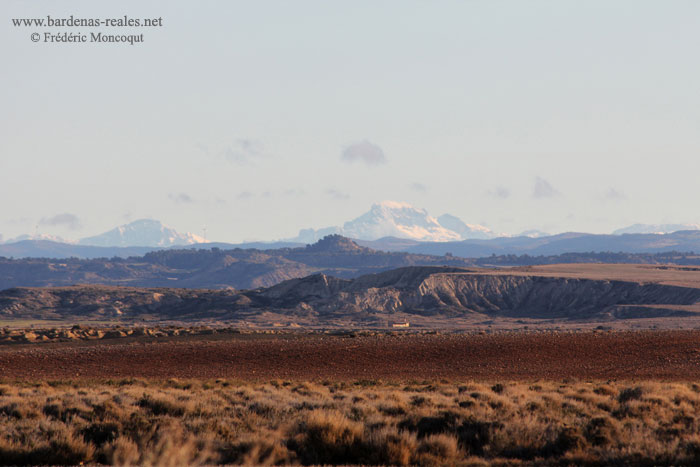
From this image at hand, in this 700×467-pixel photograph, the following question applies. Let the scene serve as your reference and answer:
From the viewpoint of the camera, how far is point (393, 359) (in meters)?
46.1

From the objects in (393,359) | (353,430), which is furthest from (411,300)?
(353,430)

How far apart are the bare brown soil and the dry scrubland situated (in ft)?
47.4

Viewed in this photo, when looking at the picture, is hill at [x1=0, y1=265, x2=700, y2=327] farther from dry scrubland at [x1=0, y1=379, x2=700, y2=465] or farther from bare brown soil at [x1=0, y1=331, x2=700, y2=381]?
dry scrubland at [x1=0, y1=379, x2=700, y2=465]

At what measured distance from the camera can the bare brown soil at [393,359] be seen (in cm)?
3878

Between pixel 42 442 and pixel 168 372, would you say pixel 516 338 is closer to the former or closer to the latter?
pixel 168 372

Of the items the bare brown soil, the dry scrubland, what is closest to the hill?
the bare brown soil

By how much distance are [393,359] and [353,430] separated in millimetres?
29392

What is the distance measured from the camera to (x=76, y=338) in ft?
225

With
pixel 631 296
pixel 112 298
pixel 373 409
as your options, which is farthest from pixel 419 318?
pixel 373 409

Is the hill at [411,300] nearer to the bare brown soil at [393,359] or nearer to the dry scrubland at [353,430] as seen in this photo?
the bare brown soil at [393,359]

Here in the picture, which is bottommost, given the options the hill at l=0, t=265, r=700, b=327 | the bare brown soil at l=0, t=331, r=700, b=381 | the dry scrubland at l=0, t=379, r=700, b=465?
the hill at l=0, t=265, r=700, b=327

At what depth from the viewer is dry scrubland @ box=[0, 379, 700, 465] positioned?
15.9 meters

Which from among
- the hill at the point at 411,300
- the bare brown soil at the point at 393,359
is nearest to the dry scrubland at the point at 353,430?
the bare brown soil at the point at 393,359

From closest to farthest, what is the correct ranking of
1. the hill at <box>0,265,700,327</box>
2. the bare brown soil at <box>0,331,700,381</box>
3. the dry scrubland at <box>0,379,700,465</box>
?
the dry scrubland at <box>0,379,700,465</box> < the bare brown soil at <box>0,331,700,381</box> < the hill at <box>0,265,700,327</box>
